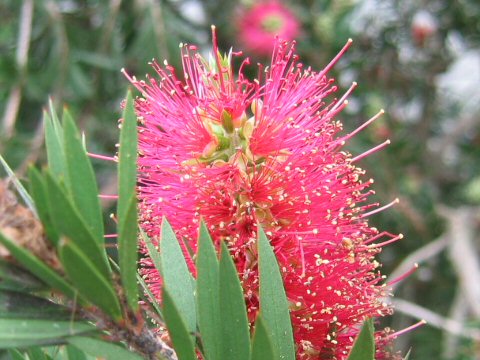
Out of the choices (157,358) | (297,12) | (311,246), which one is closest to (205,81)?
(311,246)

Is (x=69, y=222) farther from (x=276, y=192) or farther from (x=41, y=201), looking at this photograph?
(x=276, y=192)

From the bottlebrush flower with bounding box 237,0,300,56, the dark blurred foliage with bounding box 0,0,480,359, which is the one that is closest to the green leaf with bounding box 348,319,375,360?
the dark blurred foliage with bounding box 0,0,480,359

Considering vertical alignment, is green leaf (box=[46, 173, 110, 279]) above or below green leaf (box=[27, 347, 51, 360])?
above

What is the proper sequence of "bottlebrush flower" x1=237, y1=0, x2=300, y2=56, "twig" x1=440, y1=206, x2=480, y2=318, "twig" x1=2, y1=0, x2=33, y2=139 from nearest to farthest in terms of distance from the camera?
"twig" x1=440, y1=206, x2=480, y2=318 → "twig" x1=2, y1=0, x2=33, y2=139 → "bottlebrush flower" x1=237, y1=0, x2=300, y2=56

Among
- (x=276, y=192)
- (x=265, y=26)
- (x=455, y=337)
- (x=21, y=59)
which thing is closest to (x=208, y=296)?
(x=276, y=192)

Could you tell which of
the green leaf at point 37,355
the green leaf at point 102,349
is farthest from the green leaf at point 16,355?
the green leaf at point 102,349

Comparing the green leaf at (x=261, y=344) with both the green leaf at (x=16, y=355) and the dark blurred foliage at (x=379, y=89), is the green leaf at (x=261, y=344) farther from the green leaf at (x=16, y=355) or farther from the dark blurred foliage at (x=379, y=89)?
the dark blurred foliage at (x=379, y=89)

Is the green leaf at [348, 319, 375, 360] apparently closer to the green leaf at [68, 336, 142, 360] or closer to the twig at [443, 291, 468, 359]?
the green leaf at [68, 336, 142, 360]
